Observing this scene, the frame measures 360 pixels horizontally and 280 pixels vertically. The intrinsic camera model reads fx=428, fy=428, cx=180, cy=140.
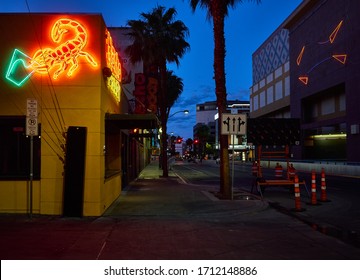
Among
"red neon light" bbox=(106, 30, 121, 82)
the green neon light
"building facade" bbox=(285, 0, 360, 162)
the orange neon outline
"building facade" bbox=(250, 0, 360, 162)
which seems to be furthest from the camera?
the orange neon outline

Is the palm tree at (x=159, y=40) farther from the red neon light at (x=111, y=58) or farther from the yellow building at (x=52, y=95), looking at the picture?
the yellow building at (x=52, y=95)

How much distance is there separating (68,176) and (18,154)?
184 cm

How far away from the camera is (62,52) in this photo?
1197 centimetres

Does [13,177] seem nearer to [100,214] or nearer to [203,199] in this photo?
[100,214]

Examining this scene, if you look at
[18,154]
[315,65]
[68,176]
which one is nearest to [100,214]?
[68,176]

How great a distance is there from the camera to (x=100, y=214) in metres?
12.1

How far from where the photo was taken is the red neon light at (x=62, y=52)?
1195 centimetres

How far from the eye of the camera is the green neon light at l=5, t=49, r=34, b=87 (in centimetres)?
1185

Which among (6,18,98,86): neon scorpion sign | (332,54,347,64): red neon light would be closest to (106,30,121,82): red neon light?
(6,18,98,86): neon scorpion sign

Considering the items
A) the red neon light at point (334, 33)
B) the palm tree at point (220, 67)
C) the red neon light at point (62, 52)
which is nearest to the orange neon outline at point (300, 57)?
the red neon light at point (334, 33)

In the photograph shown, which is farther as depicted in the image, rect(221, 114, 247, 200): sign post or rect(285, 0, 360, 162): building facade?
rect(285, 0, 360, 162): building facade

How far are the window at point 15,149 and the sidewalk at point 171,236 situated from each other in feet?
4.44

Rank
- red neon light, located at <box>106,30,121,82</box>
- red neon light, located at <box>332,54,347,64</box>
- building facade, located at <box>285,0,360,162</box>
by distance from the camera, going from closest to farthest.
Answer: red neon light, located at <box>106,30,121,82</box>, building facade, located at <box>285,0,360,162</box>, red neon light, located at <box>332,54,347,64</box>

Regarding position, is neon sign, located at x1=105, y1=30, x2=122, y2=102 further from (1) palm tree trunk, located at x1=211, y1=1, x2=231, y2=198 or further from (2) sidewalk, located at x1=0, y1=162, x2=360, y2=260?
(2) sidewalk, located at x1=0, y1=162, x2=360, y2=260
